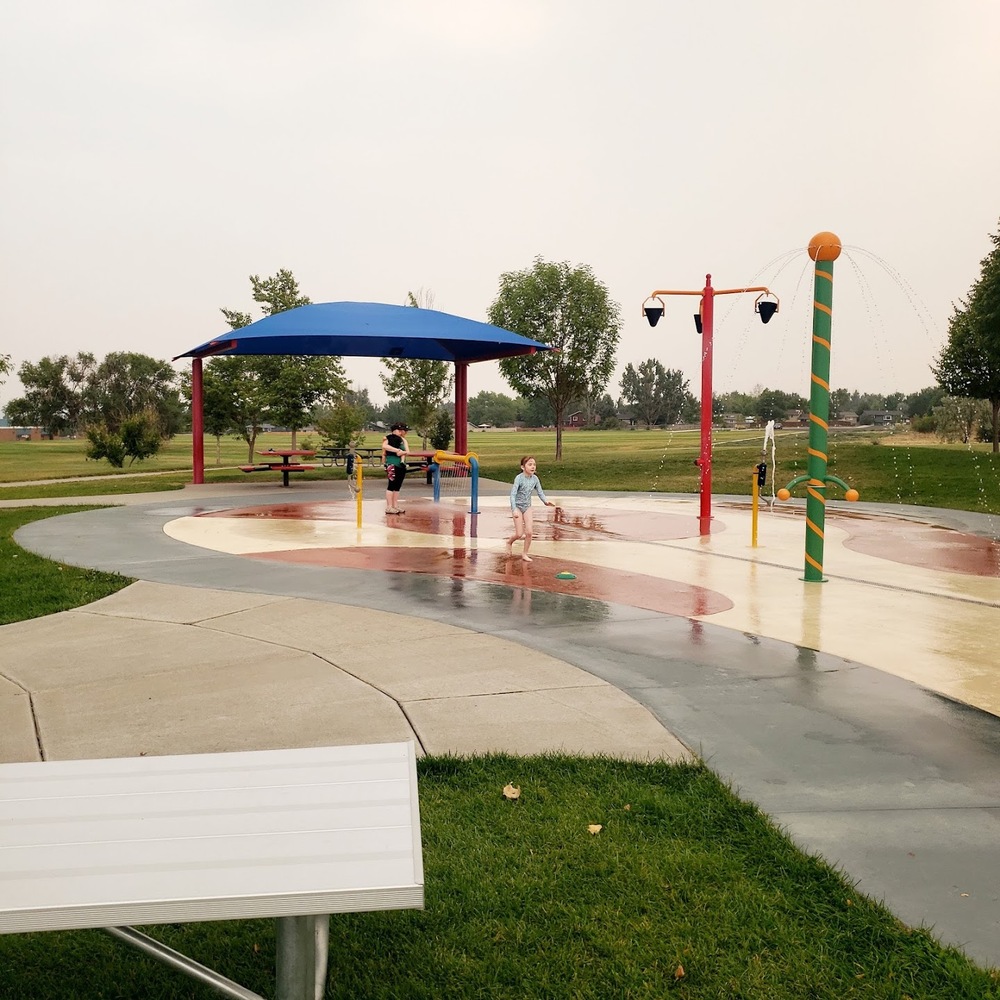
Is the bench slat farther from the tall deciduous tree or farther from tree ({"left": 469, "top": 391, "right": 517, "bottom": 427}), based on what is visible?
tree ({"left": 469, "top": 391, "right": 517, "bottom": 427})

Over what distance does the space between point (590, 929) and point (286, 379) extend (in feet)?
110

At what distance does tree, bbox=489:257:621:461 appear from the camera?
37812 millimetres

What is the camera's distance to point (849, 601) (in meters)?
9.10

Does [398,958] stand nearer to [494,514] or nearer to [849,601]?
[849,601]

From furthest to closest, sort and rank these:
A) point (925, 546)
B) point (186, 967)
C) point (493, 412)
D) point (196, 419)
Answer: point (493, 412)
point (196, 419)
point (925, 546)
point (186, 967)

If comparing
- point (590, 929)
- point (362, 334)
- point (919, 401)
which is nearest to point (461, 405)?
point (362, 334)

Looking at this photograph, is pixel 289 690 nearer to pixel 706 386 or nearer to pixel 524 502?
pixel 524 502

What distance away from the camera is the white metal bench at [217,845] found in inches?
83.8

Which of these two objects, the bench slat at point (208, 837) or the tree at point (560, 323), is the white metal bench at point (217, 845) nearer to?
the bench slat at point (208, 837)

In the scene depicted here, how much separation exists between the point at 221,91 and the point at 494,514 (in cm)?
1936

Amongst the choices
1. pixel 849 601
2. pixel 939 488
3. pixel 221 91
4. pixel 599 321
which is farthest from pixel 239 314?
pixel 849 601

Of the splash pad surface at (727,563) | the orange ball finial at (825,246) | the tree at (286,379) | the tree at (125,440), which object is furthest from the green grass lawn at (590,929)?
the tree at (125,440)

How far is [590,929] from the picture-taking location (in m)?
3.13

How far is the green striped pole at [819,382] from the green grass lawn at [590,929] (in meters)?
6.52
